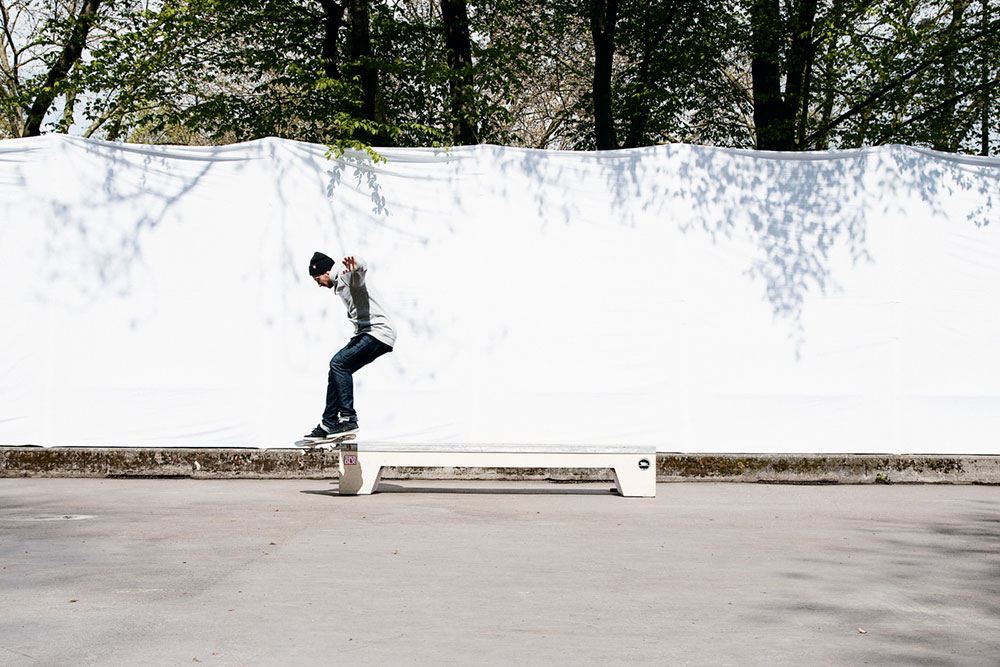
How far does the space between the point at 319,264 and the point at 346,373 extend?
0.95m

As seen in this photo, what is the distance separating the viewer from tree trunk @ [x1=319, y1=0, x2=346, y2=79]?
17.4 meters

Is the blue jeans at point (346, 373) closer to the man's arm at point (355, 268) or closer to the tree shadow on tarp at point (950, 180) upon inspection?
the man's arm at point (355, 268)

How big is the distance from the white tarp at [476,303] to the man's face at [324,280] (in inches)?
22.0

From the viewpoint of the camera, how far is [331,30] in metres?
17.6

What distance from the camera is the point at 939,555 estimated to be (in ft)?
21.2

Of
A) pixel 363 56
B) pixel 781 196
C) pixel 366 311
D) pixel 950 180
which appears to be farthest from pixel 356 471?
pixel 363 56

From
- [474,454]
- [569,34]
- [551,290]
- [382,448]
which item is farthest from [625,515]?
[569,34]

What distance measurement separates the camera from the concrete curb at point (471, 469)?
9984 millimetres

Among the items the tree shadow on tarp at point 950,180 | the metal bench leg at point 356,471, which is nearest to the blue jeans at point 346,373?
the metal bench leg at point 356,471

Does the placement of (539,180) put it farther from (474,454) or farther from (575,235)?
(474,454)

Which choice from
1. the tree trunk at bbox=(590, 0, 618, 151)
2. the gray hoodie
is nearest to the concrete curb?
the gray hoodie

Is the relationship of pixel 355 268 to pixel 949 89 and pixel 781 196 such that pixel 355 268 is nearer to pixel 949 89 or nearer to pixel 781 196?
pixel 781 196

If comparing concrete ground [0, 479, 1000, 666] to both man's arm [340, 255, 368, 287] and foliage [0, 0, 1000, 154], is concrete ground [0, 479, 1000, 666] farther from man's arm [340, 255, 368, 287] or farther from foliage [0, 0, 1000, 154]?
foliage [0, 0, 1000, 154]

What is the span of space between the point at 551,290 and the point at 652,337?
39.6 inches
